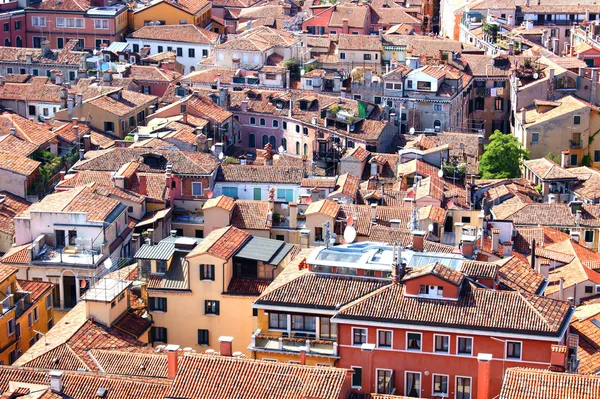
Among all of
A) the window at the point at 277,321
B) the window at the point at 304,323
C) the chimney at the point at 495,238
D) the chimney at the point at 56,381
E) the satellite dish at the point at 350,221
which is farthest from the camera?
the chimney at the point at 495,238

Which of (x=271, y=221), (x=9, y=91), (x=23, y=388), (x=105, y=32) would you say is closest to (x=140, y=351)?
(x=23, y=388)

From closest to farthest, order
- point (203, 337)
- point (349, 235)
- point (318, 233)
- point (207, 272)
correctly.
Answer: point (207, 272) < point (203, 337) < point (349, 235) < point (318, 233)

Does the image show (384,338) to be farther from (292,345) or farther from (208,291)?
(208,291)

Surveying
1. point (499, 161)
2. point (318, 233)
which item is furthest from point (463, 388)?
point (499, 161)

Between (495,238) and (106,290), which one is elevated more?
(106,290)

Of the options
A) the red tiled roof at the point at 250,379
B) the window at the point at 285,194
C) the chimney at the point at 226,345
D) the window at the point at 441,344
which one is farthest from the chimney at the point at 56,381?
the window at the point at 285,194

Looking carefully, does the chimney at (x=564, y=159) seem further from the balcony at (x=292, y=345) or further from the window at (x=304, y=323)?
the balcony at (x=292, y=345)

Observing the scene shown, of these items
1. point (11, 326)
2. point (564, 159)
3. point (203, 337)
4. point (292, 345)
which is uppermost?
point (292, 345)

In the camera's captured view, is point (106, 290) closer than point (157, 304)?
Yes
